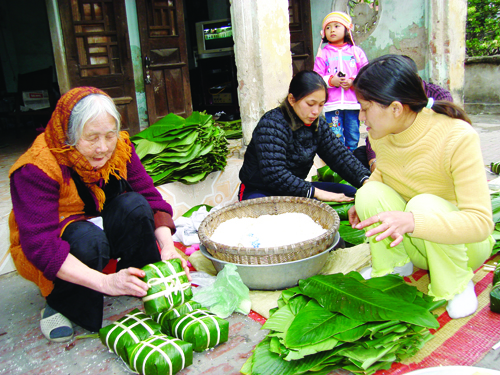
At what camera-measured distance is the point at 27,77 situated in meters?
7.18

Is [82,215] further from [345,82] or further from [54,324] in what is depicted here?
[345,82]

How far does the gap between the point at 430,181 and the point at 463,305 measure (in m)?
0.51

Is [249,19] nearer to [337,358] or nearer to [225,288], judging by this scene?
[225,288]

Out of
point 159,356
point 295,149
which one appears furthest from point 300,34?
point 159,356

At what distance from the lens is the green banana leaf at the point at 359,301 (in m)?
1.44

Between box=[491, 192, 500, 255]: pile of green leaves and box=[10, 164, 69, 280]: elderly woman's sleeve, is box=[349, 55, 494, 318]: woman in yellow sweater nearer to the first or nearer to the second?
box=[491, 192, 500, 255]: pile of green leaves

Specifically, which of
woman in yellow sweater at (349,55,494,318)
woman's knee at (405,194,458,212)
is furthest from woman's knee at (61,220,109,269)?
woman's knee at (405,194,458,212)

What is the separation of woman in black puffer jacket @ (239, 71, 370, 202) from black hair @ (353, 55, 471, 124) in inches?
28.6

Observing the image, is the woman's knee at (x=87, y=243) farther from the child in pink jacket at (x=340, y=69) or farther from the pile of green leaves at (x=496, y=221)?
the child in pink jacket at (x=340, y=69)

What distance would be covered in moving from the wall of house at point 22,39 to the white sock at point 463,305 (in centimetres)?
930

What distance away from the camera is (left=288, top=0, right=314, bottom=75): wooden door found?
5625 mm

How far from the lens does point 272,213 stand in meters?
2.45

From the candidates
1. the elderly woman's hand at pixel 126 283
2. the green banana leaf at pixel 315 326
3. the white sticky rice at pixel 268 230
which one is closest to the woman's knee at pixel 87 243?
the elderly woman's hand at pixel 126 283

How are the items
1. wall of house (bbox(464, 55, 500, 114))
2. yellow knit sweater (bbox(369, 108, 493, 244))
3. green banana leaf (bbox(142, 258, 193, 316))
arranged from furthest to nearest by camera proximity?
1. wall of house (bbox(464, 55, 500, 114))
2. green banana leaf (bbox(142, 258, 193, 316))
3. yellow knit sweater (bbox(369, 108, 493, 244))
